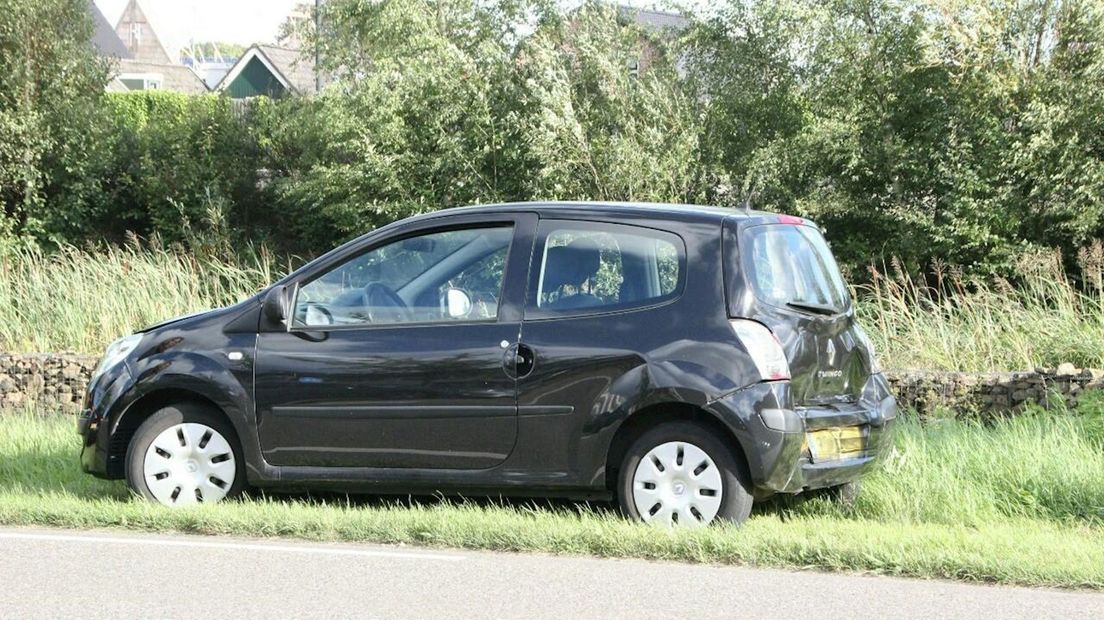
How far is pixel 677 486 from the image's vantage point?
289 inches

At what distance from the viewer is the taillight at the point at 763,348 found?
7.17 metres

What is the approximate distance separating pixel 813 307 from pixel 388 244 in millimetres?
2381

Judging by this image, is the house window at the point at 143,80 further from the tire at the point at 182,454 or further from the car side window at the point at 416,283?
the car side window at the point at 416,283

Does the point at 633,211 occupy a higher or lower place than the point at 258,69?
lower

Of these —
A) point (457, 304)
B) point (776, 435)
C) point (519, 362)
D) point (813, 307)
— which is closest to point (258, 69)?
point (457, 304)

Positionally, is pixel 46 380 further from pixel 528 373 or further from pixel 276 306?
pixel 528 373

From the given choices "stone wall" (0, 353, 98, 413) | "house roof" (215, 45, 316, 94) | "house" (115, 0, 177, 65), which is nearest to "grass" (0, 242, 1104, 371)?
"stone wall" (0, 353, 98, 413)

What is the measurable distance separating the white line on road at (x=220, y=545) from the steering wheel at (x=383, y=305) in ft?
4.58

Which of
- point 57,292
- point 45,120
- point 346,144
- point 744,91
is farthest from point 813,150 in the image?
point 45,120

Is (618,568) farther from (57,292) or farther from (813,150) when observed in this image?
(813,150)

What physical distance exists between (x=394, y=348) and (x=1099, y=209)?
1150 cm

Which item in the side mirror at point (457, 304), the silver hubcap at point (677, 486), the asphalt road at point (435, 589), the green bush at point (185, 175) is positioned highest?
the green bush at point (185, 175)

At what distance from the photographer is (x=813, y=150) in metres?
18.6

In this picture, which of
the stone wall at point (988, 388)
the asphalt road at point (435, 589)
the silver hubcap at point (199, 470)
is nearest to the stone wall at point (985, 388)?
the stone wall at point (988, 388)
